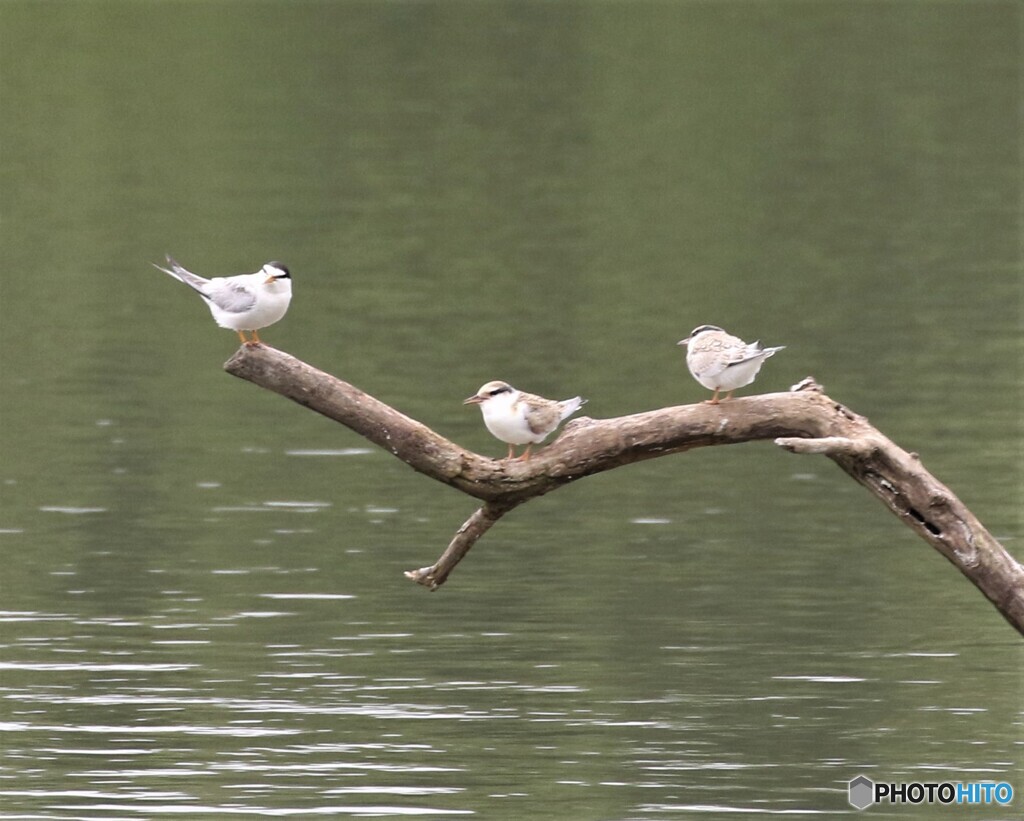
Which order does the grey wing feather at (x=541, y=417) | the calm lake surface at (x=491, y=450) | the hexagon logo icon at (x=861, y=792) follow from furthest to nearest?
1. the calm lake surface at (x=491, y=450)
2. the hexagon logo icon at (x=861, y=792)
3. the grey wing feather at (x=541, y=417)

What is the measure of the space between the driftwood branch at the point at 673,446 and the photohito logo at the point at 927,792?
7.81 feet

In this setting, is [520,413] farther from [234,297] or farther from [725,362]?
[234,297]

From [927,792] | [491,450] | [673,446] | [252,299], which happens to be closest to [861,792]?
[927,792]

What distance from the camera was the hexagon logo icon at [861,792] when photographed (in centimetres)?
1606

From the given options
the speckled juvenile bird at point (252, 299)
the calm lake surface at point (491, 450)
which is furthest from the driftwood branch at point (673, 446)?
the calm lake surface at point (491, 450)

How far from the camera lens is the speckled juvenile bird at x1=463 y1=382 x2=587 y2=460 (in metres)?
14.3

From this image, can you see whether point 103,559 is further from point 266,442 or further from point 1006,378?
point 1006,378

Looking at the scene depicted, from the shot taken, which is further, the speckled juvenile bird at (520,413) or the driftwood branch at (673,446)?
the speckled juvenile bird at (520,413)

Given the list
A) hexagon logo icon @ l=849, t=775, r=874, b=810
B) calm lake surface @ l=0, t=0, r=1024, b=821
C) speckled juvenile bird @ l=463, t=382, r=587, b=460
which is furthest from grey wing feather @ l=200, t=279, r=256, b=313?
hexagon logo icon @ l=849, t=775, r=874, b=810

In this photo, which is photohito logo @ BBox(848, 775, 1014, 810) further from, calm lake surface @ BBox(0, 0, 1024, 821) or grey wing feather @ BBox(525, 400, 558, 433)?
grey wing feather @ BBox(525, 400, 558, 433)

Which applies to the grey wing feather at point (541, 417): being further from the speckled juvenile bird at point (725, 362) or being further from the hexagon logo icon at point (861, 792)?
the hexagon logo icon at point (861, 792)

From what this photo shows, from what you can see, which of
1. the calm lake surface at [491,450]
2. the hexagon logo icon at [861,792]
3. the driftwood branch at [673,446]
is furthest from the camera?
the calm lake surface at [491,450]

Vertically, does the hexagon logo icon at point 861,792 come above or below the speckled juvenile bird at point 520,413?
below

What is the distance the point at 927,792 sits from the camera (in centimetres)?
1633
